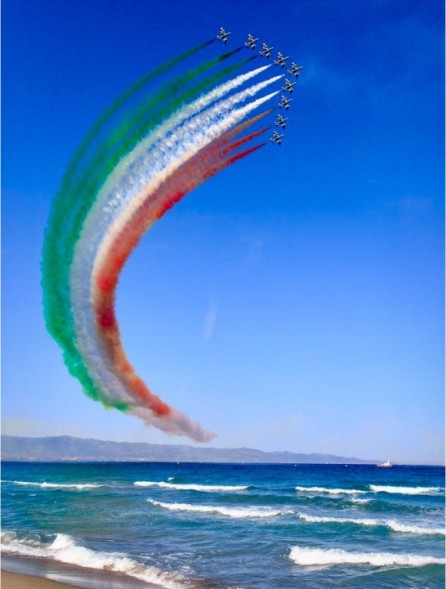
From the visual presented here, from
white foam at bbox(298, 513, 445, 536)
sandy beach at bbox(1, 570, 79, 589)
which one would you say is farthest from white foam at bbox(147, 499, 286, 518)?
sandy beach at bbox(1, 570, 79, 589)

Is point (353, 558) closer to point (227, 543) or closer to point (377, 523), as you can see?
point (227, 543)

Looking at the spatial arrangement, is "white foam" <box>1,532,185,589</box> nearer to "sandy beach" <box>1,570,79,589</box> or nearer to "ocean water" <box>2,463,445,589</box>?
"ocean water" <box>2,463,445,589</box>

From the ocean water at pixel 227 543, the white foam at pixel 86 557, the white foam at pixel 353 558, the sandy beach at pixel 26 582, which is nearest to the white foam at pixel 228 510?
the ocean water at pixel 227 543

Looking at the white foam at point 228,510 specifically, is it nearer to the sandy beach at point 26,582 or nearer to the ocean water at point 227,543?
the ocean water at point 227,543

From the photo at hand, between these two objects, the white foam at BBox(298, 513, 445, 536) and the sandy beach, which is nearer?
the sandy beach

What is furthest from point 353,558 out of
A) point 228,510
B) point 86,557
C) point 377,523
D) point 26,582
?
point 228,510
